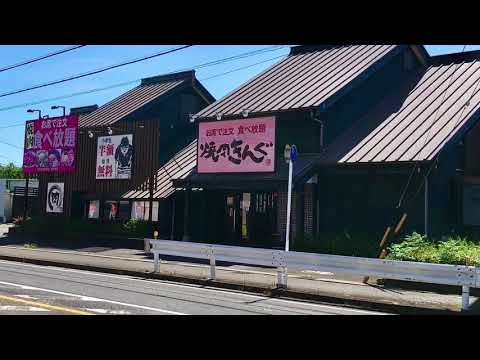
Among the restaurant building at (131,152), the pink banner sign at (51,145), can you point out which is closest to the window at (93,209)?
the restaurant building at (131,152)

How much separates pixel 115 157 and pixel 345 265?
16.9 meters

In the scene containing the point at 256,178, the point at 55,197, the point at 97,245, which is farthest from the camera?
the point at 55,197

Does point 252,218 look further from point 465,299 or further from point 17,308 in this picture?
point 17,308

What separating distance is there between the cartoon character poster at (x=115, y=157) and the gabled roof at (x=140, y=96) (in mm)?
2554

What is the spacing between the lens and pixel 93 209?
29344mm

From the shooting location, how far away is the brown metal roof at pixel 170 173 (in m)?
24.5

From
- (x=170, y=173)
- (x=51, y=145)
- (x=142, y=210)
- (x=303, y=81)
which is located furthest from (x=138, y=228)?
(x=303, y=81)

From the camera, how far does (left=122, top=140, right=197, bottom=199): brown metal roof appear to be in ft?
80.5

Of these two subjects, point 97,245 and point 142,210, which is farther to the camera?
point 142,210

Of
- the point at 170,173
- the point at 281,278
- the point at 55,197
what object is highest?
the point at 170,173

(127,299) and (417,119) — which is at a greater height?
(417,119)
